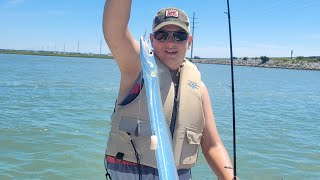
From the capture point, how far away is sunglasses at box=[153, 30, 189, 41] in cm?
265

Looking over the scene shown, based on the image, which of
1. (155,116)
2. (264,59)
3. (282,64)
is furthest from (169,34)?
(264,59)

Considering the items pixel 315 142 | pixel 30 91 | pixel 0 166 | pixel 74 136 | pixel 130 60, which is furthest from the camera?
pixel 30 91

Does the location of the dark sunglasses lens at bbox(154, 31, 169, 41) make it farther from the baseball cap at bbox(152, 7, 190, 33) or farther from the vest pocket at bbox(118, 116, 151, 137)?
the vest pocket at bbox(118, 116, 151, 137)

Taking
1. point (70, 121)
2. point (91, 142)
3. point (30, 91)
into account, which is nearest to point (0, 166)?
point (91, 142)

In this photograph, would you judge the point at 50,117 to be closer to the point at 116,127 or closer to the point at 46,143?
the point at 46,143

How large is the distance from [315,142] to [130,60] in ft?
39.7

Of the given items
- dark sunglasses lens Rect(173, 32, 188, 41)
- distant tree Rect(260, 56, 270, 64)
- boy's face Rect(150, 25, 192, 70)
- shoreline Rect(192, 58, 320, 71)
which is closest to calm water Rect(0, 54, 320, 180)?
boy's face Rect(150, 25, 192, 70)

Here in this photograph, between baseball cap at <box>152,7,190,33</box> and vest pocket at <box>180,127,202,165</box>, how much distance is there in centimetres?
75

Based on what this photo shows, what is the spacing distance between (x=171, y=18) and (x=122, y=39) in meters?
0.46

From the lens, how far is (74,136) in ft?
38.1

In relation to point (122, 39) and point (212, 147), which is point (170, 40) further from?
point (212, 147)

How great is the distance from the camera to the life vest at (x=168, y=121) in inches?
105

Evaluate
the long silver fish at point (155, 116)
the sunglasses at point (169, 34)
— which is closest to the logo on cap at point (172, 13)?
the sunglasses at point (169, 34)

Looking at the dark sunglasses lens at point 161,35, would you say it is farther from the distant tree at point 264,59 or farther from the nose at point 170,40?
the distant tree at point 264,59
